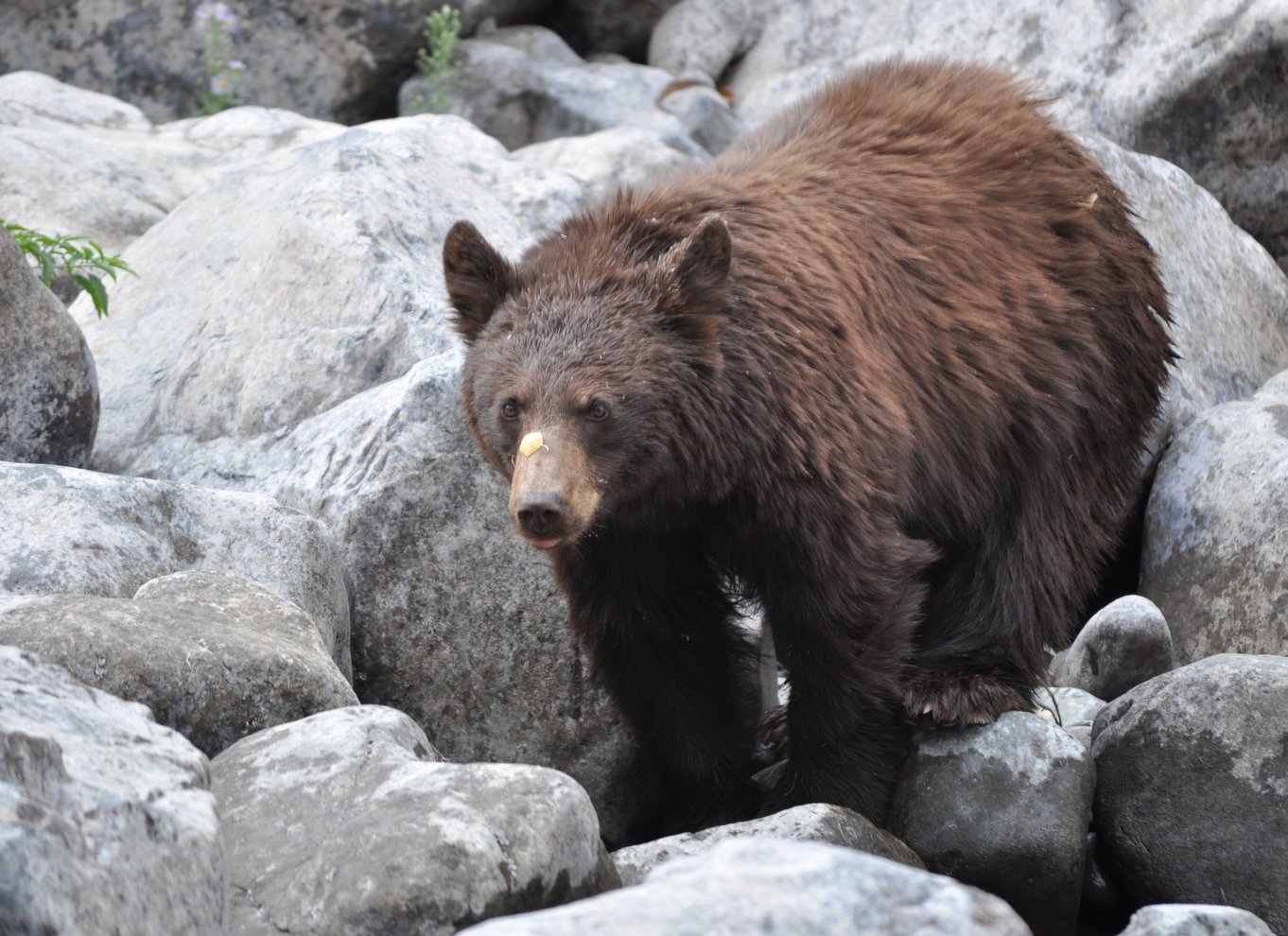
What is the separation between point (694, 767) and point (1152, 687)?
1541mm

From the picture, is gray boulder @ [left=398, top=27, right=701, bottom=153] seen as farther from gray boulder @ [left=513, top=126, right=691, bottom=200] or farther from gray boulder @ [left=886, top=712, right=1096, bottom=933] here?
gray boulder @ [left=886, top=712, right=1096, bottom=933]

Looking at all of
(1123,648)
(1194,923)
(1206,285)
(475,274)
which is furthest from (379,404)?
(1206,285)

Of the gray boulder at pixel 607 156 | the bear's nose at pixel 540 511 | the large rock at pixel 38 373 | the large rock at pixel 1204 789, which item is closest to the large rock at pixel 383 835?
the bear's nose at pixel 540 511

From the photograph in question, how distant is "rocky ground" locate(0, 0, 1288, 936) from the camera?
3164 mm

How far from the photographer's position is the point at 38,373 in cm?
611

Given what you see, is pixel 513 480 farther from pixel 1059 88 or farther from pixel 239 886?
pixel 1059 88

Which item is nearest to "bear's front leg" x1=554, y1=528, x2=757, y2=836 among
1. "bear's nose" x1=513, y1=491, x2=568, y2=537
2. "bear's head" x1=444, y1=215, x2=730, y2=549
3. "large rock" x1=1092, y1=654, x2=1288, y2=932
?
"bear's head" x1=444, y1=215, x2=730, y2=549

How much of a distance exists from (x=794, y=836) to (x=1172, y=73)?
5906 mm

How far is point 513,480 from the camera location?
456cm

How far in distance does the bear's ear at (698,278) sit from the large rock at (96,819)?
2032 mm

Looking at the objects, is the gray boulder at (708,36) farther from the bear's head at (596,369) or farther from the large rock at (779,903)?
the large rock at (779,903)

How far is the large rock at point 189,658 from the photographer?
4.07 metres

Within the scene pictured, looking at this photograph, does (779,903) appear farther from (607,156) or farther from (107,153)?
(107,153)

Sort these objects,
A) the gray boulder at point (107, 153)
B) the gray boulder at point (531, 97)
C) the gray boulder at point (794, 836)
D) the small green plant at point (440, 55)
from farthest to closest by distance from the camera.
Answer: the gray boulder at point (531, 97), the small green plant at point (440, 55), the gray boulder at point (107, 153), the gray boulder at point (794, 836)
